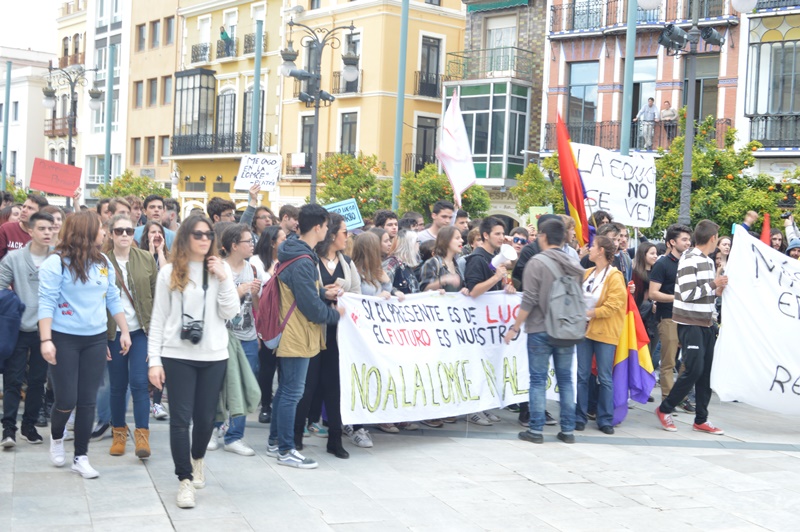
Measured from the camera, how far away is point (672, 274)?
10.3m

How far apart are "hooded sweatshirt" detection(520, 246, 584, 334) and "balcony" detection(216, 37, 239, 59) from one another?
39.6 meters

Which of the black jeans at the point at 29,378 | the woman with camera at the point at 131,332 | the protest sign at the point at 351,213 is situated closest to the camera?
the woman with camera at the point at 131,332

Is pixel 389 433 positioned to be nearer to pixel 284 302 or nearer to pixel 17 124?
pixel 284 302

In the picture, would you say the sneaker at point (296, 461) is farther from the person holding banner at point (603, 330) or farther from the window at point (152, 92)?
the window at point (152, 92)

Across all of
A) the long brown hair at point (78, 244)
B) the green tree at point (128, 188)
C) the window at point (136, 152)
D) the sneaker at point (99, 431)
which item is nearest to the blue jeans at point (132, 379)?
the sneaker at point (99, 431)

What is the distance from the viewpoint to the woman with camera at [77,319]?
669 centimetres

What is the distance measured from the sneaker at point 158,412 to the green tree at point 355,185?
19.6m

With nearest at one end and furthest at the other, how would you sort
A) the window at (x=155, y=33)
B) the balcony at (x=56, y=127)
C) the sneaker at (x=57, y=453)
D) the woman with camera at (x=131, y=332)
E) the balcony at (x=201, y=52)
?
the sneaker at (x=57, y=453) → the woman with camera at (x=131, y=332) → the balcony at (x=201, y=52) → the window at (x=155, y=33) → the balcony at (x=56, y=127)

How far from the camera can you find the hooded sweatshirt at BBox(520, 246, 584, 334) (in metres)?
8.41

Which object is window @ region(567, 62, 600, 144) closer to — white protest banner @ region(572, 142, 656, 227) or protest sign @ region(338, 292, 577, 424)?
white protest banner @ region(572, 142, 656, 227)

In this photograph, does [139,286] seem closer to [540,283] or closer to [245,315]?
[245,315]

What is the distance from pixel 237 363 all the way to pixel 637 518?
279 centimetres

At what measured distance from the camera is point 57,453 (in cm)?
702

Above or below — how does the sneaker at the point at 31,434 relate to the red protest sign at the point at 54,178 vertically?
below
